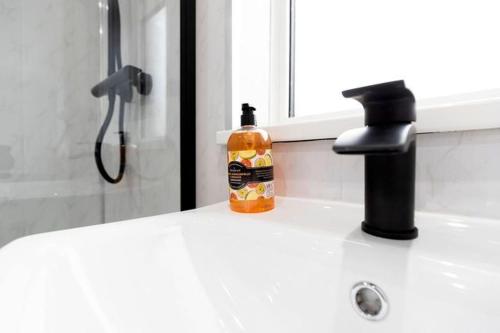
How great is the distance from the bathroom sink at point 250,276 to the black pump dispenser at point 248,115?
180 millimetres

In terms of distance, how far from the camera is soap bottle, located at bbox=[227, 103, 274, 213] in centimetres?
44

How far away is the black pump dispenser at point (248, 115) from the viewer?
0.48m

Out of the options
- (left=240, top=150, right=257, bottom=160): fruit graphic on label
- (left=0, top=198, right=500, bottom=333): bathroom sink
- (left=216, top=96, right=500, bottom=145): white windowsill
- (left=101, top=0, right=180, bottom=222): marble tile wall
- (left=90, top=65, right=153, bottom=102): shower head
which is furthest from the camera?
(left=90, top=65, right=153, bottom=102): shower head

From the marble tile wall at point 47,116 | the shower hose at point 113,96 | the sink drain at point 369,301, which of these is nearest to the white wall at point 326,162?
the sink drain at point 369,301

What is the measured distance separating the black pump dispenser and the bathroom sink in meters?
0.18

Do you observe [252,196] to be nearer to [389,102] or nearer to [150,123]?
[389,102]

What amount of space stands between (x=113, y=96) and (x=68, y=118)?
279mm

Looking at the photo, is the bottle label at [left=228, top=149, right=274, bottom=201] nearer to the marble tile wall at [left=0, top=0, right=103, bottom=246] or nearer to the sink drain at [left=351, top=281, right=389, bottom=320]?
Result: the sink drain at [left=351, top=281, right=389, bottom=320]

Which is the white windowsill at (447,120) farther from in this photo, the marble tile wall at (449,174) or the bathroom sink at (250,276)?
the bathroom sink at (250,276)

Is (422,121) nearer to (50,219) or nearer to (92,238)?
(92,238)

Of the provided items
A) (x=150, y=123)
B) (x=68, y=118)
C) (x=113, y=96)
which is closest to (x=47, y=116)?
(x=68, y=118)

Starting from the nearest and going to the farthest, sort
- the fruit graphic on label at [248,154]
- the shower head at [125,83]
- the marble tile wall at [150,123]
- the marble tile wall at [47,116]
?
the fruit graphic on label at [248,154], the marble tile wall at [150,123], the shower head at [125,83], the marble tile wall at [47,116]

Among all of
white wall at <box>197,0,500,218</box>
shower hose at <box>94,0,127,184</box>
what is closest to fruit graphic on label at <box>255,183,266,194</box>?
white wall at <box>197,0,500,218</box>

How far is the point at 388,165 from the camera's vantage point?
295mm
